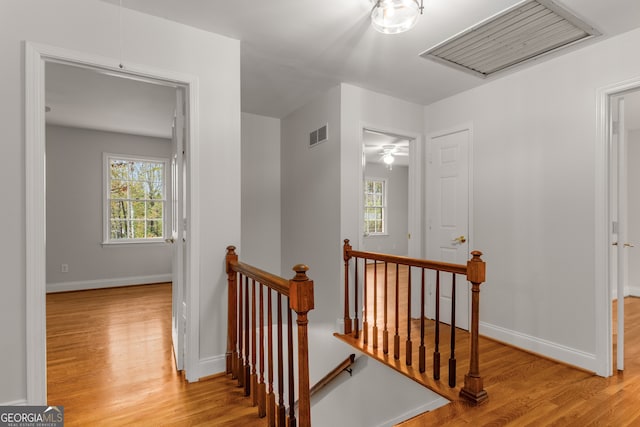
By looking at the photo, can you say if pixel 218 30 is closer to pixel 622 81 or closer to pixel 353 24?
pixel 353 24

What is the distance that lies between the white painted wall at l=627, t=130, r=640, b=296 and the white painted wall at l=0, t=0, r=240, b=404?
230 inches

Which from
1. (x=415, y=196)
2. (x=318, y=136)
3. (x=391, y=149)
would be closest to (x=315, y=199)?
(x=318, y=136)

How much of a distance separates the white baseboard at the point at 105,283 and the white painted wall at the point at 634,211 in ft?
24.5

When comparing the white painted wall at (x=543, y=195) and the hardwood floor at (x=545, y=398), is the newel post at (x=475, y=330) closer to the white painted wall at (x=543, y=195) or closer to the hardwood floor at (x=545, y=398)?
the hardwood floor at (x=545, y=398)

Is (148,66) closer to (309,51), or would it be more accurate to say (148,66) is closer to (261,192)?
(309,51)

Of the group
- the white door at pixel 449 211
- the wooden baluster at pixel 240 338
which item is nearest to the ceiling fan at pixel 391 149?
the white door at pixel 449 211

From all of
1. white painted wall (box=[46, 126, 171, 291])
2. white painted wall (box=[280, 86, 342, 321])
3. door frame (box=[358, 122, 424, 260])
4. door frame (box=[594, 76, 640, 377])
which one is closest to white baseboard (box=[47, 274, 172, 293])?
white painted wall (box=[46, 126, 171, 291])

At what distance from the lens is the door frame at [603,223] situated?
2568 mm

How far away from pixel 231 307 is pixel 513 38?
2.93 m

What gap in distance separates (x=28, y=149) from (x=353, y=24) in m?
2.18

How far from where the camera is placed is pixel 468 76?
324 centimetres

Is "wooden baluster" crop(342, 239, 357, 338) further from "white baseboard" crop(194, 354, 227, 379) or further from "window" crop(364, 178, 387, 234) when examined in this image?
"window" crop(364, 178, 387, 234)

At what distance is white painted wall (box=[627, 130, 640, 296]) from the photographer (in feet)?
16.3

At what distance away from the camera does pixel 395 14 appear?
192cm
